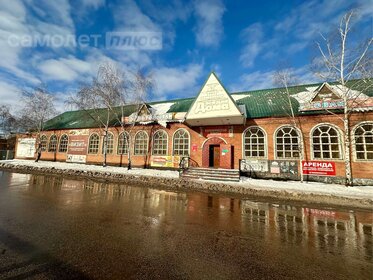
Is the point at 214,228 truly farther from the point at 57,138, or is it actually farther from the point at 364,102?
the point at 57,138

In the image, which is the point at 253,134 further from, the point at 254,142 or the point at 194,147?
the point at 194,147

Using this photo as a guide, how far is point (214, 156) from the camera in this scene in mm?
17719

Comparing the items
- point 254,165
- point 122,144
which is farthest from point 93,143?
point 254,165

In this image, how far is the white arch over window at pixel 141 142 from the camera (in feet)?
67.0

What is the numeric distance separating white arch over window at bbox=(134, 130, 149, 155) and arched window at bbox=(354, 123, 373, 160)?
18.7 meters

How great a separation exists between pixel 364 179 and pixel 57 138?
34568 mm

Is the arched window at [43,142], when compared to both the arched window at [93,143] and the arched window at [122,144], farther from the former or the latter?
the arched window at [122,144]

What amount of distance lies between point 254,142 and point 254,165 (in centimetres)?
208

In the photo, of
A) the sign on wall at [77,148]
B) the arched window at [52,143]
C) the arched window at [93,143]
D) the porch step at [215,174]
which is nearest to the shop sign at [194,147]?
the porch step at [215,174]

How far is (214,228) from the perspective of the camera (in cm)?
536

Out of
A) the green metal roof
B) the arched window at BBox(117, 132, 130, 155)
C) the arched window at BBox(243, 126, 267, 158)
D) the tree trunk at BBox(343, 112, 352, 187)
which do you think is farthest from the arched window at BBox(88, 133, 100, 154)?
the tree trunk at BBox(343, 112, 352, 187)

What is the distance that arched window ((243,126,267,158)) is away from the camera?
52.0 feet

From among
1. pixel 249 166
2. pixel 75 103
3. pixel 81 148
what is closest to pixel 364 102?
pixel 249 166

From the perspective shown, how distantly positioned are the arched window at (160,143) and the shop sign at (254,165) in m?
8.23
